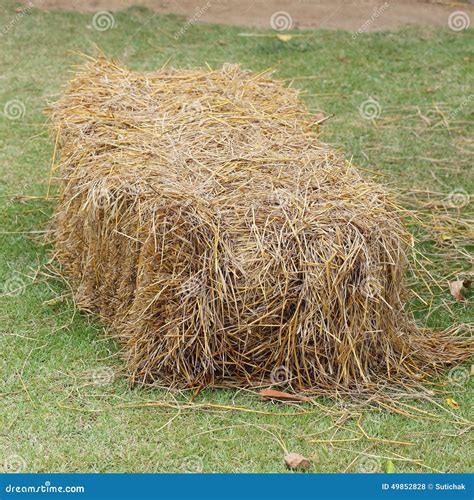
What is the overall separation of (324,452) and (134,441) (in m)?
0.76

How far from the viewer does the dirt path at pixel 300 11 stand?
392 inches

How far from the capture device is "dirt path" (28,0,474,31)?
9945 mm

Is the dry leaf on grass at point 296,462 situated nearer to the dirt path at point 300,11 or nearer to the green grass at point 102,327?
the green grass at point 102,327

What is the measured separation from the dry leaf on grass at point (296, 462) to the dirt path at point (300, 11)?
6.48m

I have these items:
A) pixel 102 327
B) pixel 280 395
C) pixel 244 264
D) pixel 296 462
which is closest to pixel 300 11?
pixel 102 327

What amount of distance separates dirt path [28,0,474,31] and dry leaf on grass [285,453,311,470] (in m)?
6.48

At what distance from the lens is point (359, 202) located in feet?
15.3

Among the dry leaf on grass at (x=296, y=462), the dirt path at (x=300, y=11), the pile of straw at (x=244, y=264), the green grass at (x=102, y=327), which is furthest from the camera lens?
the dirt path at (x=300, y=11)

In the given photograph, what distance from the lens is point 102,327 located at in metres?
5.04

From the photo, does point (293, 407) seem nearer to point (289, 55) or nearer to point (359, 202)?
point (359, 202)

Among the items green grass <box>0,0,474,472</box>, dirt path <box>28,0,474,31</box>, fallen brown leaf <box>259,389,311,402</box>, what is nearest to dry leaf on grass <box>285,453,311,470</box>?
green grass <box>0,0,474,472</box>

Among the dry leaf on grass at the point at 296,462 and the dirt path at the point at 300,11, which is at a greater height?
the dirt path at the point at 300,11

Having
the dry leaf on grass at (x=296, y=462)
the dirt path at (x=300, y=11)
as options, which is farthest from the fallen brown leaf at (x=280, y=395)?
the dirt path at (x=300, y=11)

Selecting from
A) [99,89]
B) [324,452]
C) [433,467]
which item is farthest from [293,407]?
[99,89]
